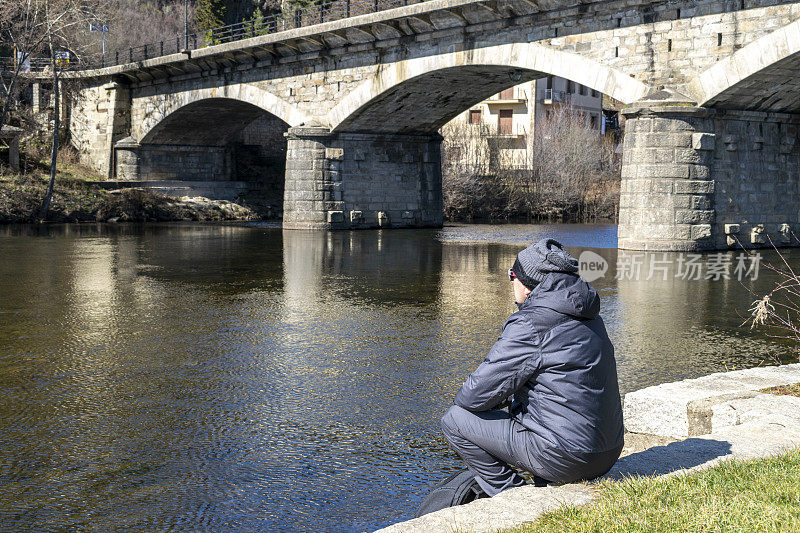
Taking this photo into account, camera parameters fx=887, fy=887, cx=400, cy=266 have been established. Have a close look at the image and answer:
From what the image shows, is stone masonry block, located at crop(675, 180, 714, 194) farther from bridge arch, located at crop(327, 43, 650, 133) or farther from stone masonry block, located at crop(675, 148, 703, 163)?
bridge arch, located at crop(327, 43, 650, 133)

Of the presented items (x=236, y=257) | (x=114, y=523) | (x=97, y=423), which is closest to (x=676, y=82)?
(x=236, y=257)

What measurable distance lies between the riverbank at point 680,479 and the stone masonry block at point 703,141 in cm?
1398

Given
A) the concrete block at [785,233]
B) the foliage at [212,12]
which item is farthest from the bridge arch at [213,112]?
the concrete block at [785,233]

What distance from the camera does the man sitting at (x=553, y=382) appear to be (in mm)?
3770

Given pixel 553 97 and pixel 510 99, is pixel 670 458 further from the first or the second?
pixel 553 97

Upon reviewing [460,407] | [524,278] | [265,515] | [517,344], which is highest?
[524,278]

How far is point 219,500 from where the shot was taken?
4.61 metres

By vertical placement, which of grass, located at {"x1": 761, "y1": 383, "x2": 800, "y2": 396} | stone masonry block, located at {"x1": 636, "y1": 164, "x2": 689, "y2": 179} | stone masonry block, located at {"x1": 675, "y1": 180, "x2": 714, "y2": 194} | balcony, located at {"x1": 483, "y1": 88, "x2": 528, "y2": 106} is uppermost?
balcony, located at {"x1": 483, "y1": 88, "x2": 528, "y2": 106}

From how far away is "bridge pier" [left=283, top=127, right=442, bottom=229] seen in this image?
27594 millimetres

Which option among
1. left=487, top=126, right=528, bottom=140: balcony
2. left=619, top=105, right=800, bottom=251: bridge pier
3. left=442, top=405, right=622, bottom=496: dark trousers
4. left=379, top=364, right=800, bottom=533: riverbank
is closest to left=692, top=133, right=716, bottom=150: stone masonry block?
left=619, top=105, right=800, bottom=251: bridge pier

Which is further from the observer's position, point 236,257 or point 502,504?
point 236,257

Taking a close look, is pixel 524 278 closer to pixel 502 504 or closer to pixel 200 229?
pixel 502 504

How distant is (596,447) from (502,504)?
0.49 meters

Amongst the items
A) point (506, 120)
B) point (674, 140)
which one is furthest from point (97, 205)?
point (506, 120)
